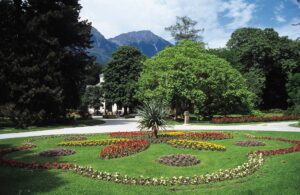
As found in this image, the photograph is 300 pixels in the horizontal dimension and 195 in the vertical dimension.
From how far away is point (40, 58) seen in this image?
3086cm

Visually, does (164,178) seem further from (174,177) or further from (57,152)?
(57,152)

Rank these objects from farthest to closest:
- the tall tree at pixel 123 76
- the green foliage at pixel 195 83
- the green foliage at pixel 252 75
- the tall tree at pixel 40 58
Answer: the green foliage at pixel 252 75 < the tall tree at pixel 123 76 < the green foliage at pixel 195 83 < the tall tree at pixel 40 58

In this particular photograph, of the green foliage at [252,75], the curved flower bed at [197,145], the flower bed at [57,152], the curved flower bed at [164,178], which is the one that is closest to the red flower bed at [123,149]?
the curved flower bed at [197,145]

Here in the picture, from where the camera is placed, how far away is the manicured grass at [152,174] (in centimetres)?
955

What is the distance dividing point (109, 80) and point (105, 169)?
47259mm

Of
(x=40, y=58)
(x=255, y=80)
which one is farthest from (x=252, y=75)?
(x=40, y=58)

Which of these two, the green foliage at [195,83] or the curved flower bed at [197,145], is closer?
the curved flower bed at [197,145]

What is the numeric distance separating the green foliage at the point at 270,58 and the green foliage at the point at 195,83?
844 inches

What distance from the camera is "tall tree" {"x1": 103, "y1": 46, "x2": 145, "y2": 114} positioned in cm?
5522

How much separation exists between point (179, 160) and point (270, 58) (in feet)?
177

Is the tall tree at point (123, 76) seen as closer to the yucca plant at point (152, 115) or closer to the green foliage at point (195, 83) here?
the green foliage at point (195, 83)

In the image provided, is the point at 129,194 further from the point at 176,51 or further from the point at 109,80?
the point at 109,80

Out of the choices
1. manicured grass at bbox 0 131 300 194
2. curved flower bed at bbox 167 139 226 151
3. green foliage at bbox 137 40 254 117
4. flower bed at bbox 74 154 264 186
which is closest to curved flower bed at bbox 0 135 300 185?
flower bed at bbox 74 154 264 186

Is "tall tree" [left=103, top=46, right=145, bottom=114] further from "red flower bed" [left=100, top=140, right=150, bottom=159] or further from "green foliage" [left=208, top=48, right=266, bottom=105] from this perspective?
"red flower bed" [left=100, top=140, right=150, bottom=159]
